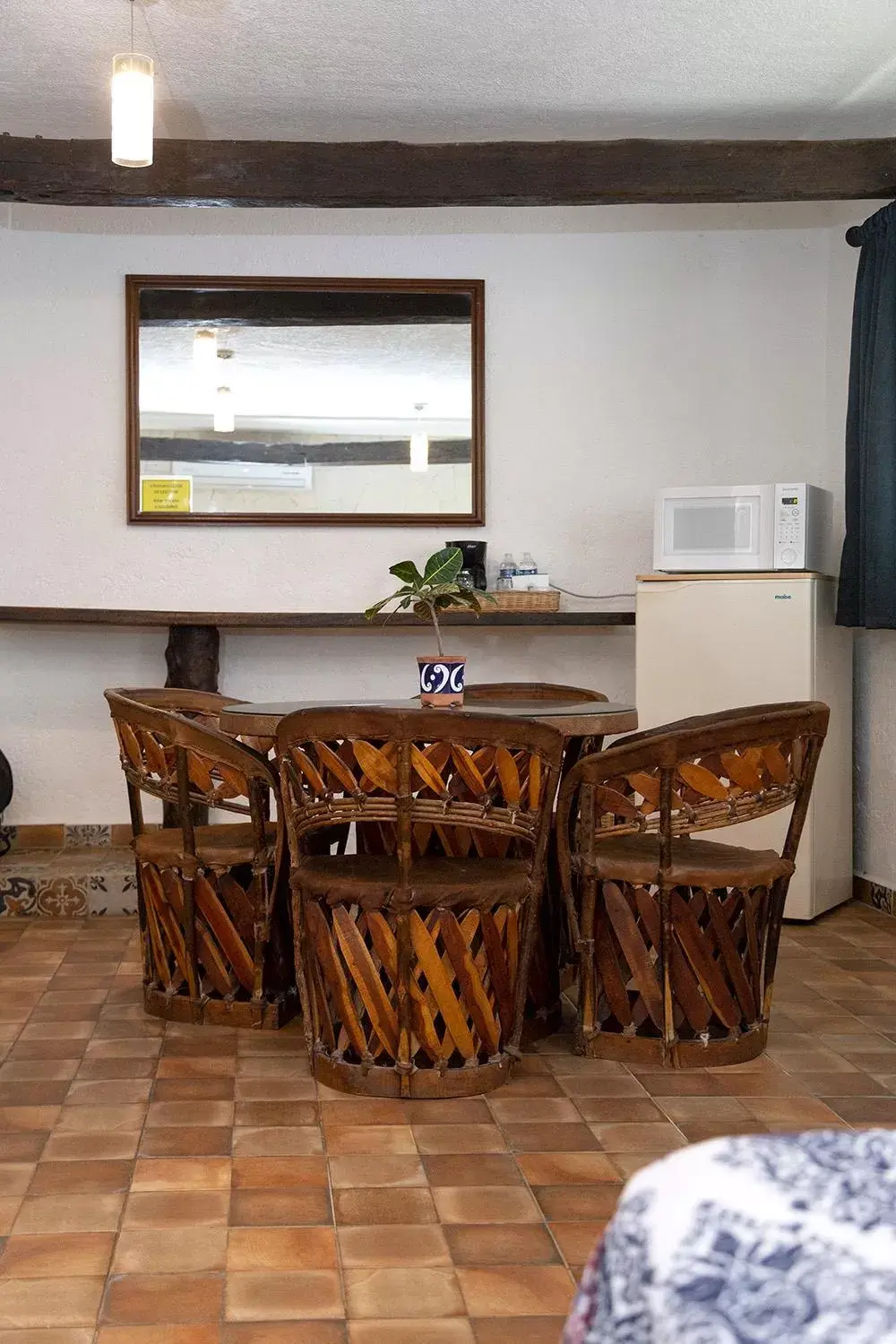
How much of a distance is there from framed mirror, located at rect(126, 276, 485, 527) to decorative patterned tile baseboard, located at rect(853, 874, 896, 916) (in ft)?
6.98

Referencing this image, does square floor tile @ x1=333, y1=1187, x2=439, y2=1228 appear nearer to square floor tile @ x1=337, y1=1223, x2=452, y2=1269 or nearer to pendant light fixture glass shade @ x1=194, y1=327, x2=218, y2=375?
square floor tile @ x1=337, y1=1223, x2=452, y2=1269

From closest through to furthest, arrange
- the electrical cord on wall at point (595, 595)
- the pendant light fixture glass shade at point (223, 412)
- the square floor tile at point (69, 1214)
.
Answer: the square floor tile at point (69, 1214) → the pendant light fixture glass shade at point (223, 412) → the electrical cord on wall at point (595, 595)

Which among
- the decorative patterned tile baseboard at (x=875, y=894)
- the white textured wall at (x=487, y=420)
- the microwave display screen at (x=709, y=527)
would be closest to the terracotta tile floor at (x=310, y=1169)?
the decorative patterned tile baseboard at (x=875, y=894)

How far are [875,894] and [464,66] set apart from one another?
3314 mm

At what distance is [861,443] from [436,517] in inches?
68.1

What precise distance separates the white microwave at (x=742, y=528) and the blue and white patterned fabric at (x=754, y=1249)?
426cm

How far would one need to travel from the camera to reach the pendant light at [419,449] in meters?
5.54

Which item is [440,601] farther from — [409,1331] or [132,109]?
[409,1331]

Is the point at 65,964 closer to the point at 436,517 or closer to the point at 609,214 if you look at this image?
the point at 436,517

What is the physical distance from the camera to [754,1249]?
622 millimetres

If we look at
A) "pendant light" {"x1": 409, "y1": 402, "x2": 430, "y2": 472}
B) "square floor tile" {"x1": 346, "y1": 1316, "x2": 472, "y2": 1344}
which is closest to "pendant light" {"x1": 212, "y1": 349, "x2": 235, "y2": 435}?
"pendant light" {"x1": 409, "y1": 402, "x2": 430, "y2": 472}

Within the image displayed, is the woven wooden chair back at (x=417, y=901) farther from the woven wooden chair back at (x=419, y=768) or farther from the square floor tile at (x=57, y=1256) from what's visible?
the square floor tile at (x=57, y=1256)

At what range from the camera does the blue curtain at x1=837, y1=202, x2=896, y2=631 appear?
459 centimetres

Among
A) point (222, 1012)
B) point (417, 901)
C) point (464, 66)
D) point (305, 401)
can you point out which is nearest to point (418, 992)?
point (417, 901)
